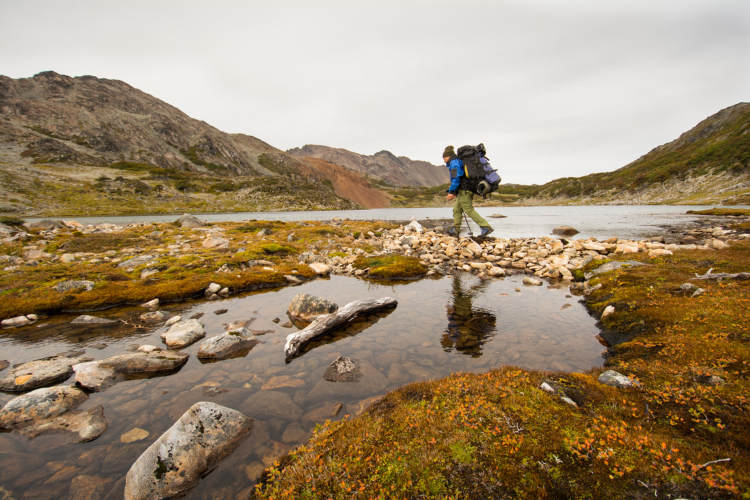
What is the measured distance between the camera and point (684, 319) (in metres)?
6.74

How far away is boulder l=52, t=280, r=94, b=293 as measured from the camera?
11.7 m

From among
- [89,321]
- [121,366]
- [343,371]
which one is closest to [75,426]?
[121,366]

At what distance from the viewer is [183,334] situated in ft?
28.1

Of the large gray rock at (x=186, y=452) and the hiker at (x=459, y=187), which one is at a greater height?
the hiker at (x=459, y=187)

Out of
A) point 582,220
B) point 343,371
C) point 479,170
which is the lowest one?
point 343,371

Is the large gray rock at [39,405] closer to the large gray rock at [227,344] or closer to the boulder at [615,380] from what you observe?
the large gray rock at [227,344]

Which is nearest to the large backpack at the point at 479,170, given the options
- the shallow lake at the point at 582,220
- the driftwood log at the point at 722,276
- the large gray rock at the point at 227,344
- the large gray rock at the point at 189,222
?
the driftwood log at the point at 722,276

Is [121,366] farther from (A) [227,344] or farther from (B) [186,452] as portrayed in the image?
(B) [186,452]

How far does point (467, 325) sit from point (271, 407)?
6631mm

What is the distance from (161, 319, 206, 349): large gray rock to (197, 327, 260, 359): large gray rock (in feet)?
2.55

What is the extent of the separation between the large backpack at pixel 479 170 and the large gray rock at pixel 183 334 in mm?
15718

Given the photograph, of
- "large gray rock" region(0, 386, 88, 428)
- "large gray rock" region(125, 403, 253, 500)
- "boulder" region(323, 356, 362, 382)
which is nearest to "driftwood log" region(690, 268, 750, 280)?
"boulder" region(323, 356, 362, 382)

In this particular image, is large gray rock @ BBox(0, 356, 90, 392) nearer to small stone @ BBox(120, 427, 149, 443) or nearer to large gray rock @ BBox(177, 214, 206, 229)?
small stone @ BBox(120, 427, 149, 443)

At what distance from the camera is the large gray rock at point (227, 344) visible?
7.77 m
